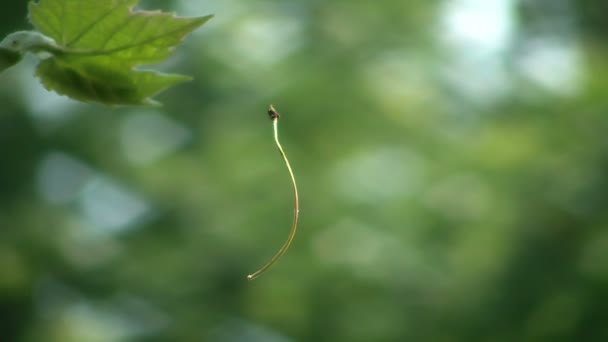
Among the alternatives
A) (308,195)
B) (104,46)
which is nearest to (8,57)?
(104,46)

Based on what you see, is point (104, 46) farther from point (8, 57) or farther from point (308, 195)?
point (308, 195)

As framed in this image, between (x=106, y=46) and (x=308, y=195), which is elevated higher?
(x=308, y=195)

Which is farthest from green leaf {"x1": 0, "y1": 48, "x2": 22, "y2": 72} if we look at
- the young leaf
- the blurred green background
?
the blurred green background

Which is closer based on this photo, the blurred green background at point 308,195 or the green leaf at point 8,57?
the green leaf at point 8,57

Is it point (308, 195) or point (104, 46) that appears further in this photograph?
point (308, 195)

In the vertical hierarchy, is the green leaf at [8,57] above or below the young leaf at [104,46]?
below

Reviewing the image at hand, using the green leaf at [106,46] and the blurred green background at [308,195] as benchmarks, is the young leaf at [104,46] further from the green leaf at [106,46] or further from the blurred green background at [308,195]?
the blurred green background at [308,195]

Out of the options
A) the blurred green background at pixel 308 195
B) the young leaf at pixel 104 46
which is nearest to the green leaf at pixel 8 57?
the young leaf at pixel 104 46
